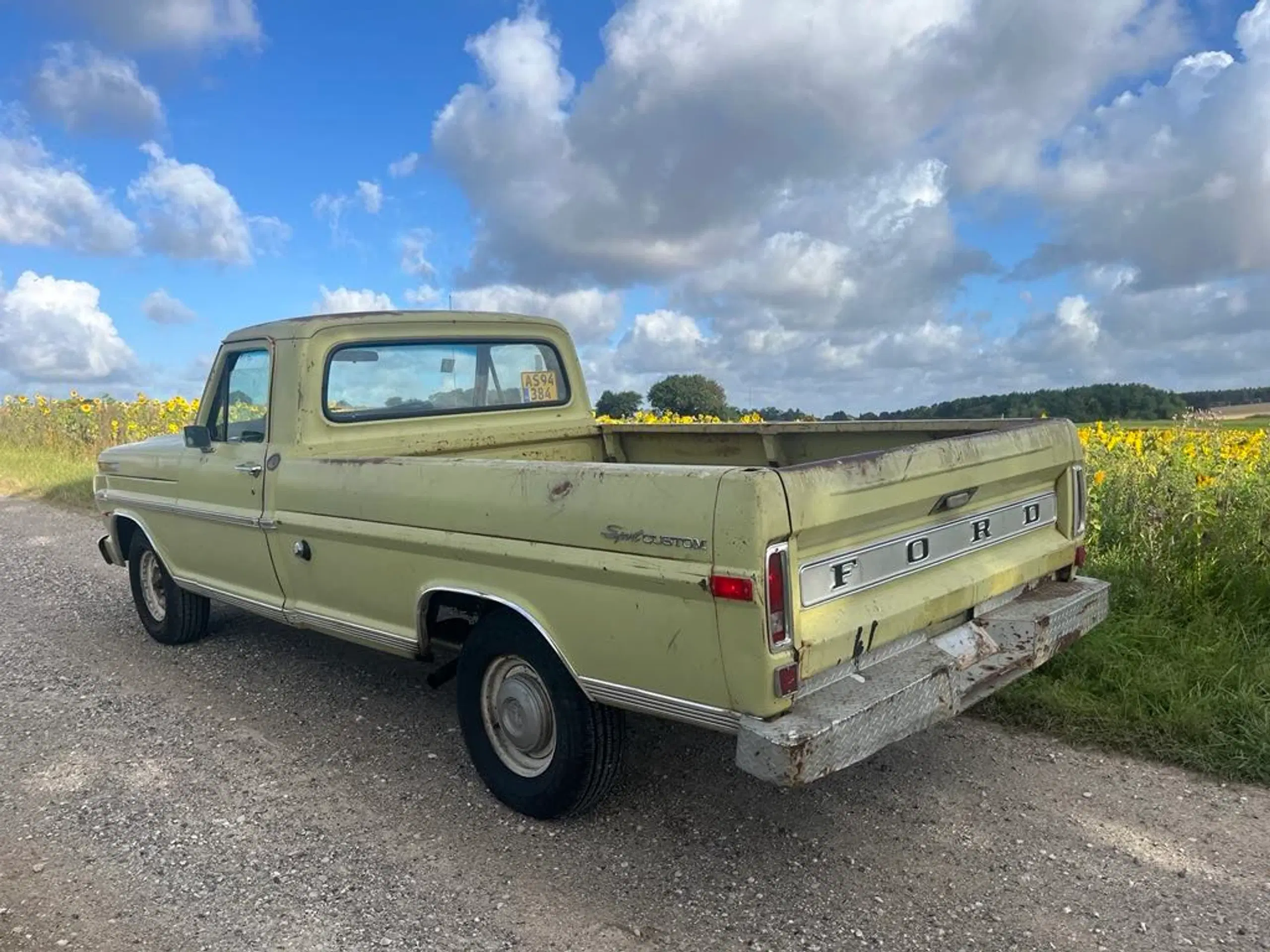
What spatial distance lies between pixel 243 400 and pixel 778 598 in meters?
3.31

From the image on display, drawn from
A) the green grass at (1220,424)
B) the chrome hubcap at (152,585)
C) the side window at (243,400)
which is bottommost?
the chrome hubcap at (152,585)

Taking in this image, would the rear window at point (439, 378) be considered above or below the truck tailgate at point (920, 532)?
above

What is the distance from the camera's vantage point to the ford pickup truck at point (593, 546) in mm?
2732

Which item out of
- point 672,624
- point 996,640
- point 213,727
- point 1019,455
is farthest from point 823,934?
point 213,727

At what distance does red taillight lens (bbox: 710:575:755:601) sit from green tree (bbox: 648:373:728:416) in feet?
24.0

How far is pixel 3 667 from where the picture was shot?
5.52 metres

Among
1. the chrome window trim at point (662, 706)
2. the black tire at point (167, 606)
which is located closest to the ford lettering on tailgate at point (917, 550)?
the chrome window trim at point (662, 706)

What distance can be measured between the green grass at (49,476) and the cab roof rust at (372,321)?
8.14 m

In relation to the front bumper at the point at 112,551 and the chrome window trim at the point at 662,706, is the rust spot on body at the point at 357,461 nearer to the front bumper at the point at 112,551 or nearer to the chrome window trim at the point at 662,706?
the chrome window trim at the point at 662,706

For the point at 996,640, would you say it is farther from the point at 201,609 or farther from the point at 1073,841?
the point at 201,609

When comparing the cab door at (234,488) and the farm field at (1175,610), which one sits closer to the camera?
the farm field at (1175,610)

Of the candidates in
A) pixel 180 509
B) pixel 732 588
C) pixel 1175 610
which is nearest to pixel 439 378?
pixel 180 509

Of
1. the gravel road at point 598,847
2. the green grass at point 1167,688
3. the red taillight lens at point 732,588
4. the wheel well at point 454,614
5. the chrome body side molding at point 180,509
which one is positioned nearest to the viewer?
the red taillight lens at point 732,588

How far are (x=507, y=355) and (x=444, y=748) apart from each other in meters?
2.17
